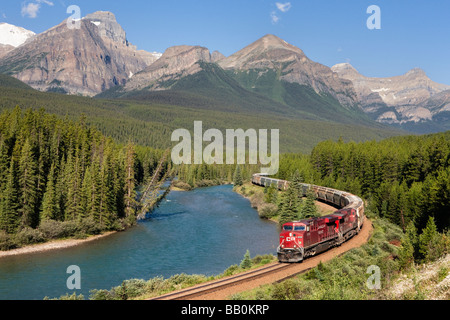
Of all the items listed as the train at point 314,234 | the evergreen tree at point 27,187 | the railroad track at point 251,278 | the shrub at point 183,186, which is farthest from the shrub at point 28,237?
the shrub at point 183,186

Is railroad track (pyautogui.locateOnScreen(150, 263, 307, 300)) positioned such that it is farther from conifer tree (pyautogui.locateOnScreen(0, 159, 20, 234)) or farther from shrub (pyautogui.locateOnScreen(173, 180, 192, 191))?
shrub (pyautogui.locateOnScreen(173, 180, 192, 191))

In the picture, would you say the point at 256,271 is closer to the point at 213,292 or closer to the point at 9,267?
the point at 213,292

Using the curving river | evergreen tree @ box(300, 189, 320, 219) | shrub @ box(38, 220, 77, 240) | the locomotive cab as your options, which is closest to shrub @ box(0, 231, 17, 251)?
the curving river

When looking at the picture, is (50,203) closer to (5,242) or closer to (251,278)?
(5,242)

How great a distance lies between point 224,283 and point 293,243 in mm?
9796

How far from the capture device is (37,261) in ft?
167

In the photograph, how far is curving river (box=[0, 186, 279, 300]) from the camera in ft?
139

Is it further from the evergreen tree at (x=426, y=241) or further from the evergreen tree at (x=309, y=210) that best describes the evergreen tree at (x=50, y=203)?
the evergreen tree at (x=426, y=241)

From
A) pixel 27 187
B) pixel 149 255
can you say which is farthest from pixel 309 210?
pixel 27 187

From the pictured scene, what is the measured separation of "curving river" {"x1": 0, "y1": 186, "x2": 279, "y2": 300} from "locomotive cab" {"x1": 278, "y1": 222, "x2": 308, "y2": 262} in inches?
451

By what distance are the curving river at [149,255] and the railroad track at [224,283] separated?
11709 mm

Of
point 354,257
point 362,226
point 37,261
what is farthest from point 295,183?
point 37,261
